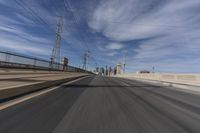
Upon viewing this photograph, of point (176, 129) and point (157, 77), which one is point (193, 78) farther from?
point (176, 129)

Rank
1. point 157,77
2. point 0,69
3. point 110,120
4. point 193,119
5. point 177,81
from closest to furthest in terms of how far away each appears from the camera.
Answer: point 110,120 → point 193,119 → point 0,69 → point 177,81 → point 157,77

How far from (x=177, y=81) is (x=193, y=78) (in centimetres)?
420

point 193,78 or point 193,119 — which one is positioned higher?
point 193,78

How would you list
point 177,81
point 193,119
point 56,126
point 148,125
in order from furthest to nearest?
point 177,81 < point 193,119 < point 148,125 < point 56,126

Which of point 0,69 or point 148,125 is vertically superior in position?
point 0,69

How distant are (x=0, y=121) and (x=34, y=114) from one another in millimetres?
992

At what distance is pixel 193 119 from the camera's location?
5.84 meters

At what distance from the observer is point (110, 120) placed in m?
5.14

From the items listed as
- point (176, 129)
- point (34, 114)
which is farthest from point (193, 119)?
point (34, 114)

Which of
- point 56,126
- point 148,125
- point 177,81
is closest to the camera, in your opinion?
point 56,126

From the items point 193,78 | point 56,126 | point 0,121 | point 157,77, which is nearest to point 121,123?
point 56,126

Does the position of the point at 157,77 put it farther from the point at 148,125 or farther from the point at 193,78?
the point at 148,125

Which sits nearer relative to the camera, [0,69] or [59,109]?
[59,109]

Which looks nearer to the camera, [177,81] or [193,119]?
[193,119]
